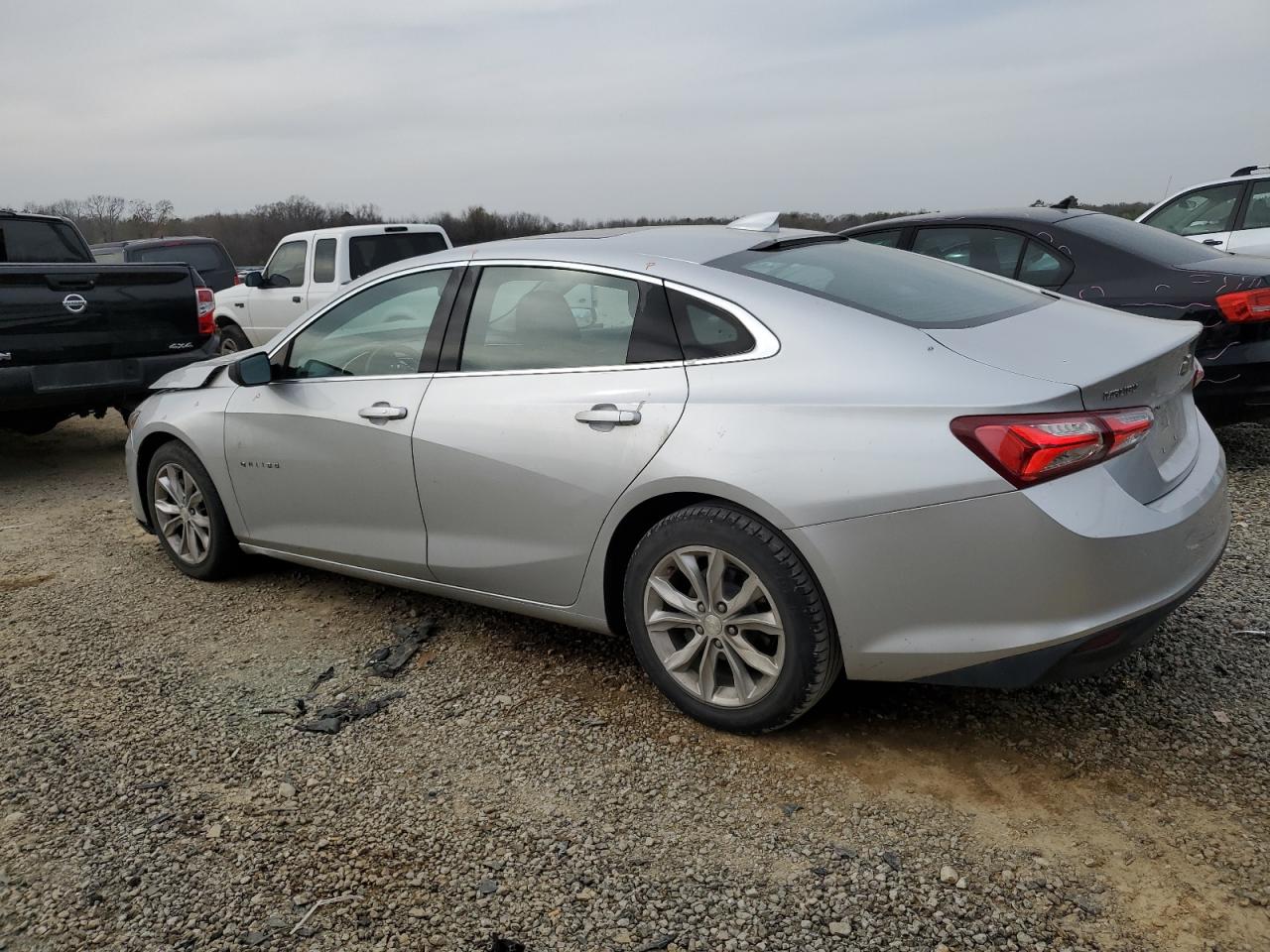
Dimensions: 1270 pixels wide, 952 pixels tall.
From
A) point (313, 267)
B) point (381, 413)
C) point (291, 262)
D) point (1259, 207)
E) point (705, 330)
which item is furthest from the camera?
point (291, 262)

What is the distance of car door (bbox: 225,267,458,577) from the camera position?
12.4 feet

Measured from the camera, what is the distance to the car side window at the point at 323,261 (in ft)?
38.8

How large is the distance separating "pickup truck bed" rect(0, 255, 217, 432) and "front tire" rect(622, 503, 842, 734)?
5134mm

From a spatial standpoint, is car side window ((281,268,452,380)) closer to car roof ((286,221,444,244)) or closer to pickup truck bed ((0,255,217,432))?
pickup truck bed ((0,255,217,432))

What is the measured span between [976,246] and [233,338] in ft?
33.7

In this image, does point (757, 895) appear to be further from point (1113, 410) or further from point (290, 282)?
point (290, 282)

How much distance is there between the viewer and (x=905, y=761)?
2980 mm

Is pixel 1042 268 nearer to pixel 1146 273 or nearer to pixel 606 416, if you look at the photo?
pixel 1146 273

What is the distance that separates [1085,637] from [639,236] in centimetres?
204

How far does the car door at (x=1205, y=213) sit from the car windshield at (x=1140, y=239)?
13.4 feet

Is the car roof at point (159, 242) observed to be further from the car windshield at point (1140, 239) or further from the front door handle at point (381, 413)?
the car windshield at point (1140, 239)

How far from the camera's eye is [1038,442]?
2.50 m

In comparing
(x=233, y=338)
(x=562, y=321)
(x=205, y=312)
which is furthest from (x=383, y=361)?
(x=233, y=338)

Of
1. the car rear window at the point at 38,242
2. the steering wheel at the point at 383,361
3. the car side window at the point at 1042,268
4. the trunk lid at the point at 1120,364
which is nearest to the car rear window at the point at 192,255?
the car rear window at the point at 38,242
